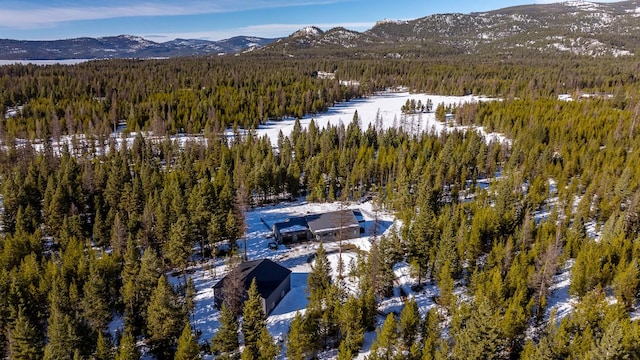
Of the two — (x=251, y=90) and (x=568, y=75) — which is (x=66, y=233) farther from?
(x=568, y=75)

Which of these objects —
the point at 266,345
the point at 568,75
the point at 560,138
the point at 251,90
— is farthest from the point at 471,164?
the point at 568,75

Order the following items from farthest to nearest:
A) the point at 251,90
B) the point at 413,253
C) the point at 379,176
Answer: the point at 251,90 < the point at 379,176 < the point at 413,253

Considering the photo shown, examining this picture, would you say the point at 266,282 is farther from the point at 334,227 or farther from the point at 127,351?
the point at 334,227

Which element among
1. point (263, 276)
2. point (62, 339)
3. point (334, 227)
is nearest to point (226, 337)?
point (263, 276)

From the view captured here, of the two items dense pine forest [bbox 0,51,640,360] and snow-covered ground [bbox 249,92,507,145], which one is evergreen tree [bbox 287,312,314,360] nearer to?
dense pine forest [bbox 0,51,640,360]

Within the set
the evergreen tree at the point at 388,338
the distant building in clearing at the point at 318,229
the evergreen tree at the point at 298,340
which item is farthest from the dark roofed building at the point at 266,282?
the evergreen tree at the point at 388,338

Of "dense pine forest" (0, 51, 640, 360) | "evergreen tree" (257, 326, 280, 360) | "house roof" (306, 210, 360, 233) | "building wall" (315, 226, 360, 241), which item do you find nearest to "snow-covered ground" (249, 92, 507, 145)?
"dense pine forest" (0, 51, 640, 360)

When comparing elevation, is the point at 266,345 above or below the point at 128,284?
below
